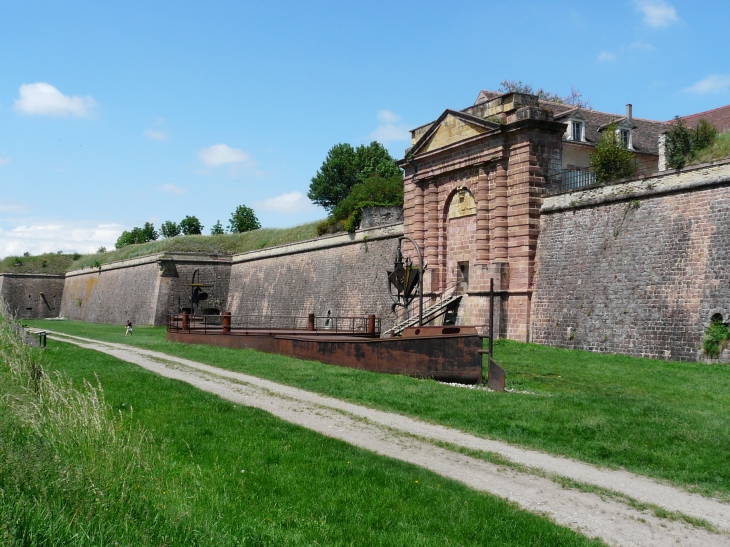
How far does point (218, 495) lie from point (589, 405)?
23.5 ft

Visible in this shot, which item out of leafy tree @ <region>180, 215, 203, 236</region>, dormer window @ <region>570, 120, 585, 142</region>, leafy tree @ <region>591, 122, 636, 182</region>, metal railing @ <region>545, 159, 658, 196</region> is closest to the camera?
metal railing @ <region>545, 159, 658, 196</region>

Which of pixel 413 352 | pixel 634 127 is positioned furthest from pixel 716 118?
pixel 413 352

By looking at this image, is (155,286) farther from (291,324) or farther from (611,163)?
(611,163)

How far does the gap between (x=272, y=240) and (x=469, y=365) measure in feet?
107

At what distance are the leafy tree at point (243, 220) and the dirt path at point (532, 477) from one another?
66382 millimetres

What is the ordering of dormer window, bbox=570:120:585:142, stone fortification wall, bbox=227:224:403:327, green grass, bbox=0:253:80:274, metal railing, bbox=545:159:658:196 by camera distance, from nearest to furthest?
1. metal railing, bbox=545:159:658:196
2. stone fortification wall, bbox=227:224:403:327
3. dormer window, bbox=570:120:585:142
4. green grass, bbox=0:253:80:274

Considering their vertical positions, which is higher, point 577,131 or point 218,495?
point 577,131

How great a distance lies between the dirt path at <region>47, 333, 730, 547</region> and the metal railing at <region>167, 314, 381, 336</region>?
9.52 m

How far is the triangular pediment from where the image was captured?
985 inches

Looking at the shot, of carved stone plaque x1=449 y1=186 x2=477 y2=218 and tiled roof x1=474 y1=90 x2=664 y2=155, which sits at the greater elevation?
tiled roof x1=474 y1=90 x2=664 y2=155

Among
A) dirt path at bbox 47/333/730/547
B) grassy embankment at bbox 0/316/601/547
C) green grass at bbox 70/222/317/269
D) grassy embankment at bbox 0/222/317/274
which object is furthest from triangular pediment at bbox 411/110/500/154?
grassy embankment at bbox 0/316/601/547

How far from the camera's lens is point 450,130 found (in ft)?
87.5

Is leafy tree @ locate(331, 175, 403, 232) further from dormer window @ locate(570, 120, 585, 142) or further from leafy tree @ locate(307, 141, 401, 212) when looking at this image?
leafy tree @ locate(307, 141, 401, 212)

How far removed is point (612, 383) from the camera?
14281mm
